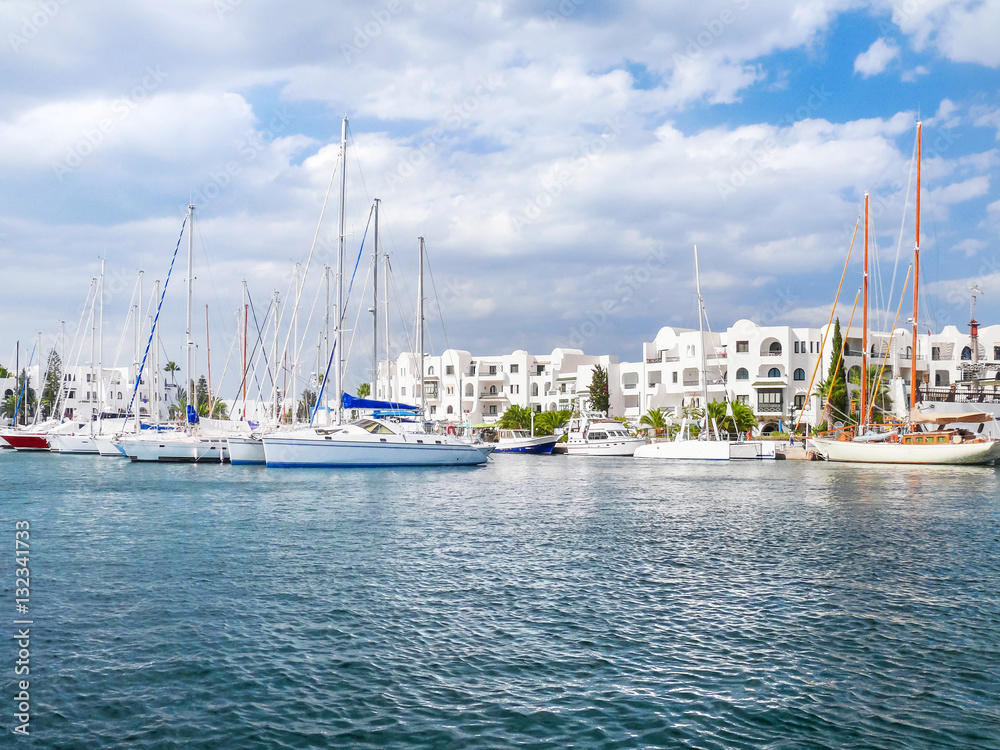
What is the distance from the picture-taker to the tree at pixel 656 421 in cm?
8363

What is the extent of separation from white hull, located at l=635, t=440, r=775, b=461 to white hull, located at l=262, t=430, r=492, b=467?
24389 millimetres

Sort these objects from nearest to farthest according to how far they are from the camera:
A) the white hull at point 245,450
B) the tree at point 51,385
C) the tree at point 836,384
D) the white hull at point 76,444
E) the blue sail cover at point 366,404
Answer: the blue sail cover at point 366,404 < the white hull at point 245,450 < the white hull at point 76,444 < the tree at point 836,384 < the tree at point 51,385

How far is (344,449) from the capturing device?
45.9 meters

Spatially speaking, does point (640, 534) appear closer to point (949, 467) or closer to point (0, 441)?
point (949, 467)

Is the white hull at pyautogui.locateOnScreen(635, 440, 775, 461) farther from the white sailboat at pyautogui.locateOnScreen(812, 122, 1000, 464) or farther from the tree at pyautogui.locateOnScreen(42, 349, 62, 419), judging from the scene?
the tree at pyautogui.locateOnScreen(42, 349, 62, 419)

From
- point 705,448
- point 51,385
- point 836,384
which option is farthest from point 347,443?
point 51,385

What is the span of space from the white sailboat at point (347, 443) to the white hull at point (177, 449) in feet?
29.3

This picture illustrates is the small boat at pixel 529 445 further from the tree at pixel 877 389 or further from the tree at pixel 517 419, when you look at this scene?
the tree at pixel 877 389

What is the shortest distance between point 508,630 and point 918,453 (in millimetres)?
48162

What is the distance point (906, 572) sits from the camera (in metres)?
17.0

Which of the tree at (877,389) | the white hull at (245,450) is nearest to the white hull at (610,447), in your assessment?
the tree at (877,389)

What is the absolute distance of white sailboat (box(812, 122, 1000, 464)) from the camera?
170 feet

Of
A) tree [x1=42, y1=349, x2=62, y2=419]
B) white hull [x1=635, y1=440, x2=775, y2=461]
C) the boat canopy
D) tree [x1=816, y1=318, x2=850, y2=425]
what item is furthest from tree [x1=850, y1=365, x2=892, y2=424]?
tree [x1=42, y1=349, x2=62, y2=419]

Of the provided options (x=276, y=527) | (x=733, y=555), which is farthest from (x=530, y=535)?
(x=276, y=527)
